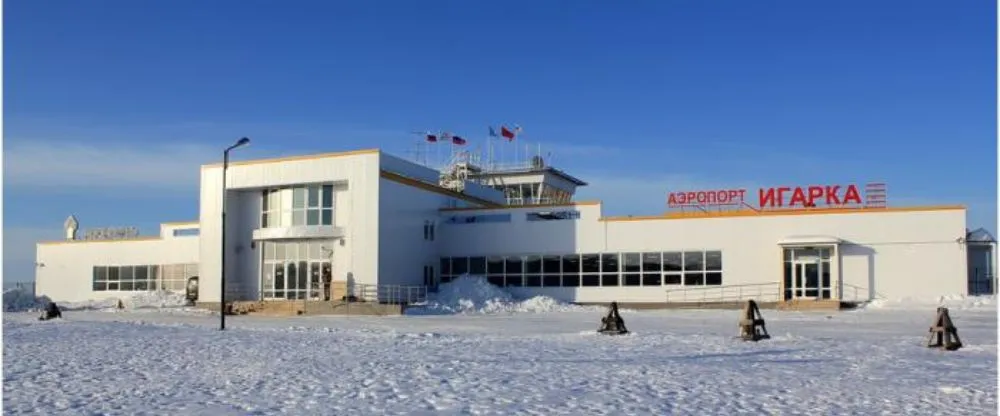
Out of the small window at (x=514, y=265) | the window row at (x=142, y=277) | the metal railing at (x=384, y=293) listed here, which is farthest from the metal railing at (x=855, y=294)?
the window row at (x=142, y=277)

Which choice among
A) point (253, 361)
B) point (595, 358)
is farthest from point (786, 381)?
point (253, 361)

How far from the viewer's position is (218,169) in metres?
45.8

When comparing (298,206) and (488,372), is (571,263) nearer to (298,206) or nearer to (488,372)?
(298,206)

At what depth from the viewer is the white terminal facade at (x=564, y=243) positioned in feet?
133

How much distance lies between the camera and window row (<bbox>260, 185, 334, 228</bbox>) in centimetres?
4309

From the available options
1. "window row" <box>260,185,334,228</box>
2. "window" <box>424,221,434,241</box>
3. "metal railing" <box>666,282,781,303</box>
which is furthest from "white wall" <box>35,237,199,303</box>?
"metal railing" <box>666,282,781,303</box>

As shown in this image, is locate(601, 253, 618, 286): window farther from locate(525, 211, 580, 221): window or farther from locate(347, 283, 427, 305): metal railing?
locate(347, 283, 427, 305): metal railing

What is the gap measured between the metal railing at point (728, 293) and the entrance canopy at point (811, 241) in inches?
78.2

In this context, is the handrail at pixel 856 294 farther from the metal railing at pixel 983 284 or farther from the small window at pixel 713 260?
the small window at pixel 713 260

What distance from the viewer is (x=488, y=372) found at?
14.9 metres

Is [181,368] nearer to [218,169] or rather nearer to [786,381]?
[786,381]

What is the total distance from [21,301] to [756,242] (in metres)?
38.3

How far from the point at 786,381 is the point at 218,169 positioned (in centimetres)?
3686

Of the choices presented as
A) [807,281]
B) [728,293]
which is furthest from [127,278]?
[807,281]
